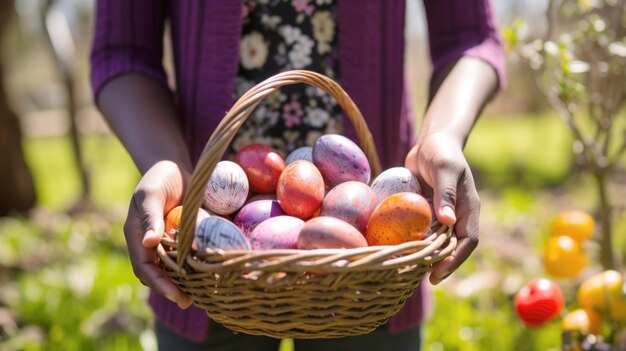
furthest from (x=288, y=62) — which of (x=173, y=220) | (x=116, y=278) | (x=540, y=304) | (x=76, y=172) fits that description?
(x=76, y=172)

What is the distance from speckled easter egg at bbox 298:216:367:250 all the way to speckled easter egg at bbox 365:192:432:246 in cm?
5

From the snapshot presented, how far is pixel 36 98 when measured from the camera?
1198 centimetres

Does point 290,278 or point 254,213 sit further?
point 254,213

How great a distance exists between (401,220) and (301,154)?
1.20 feet

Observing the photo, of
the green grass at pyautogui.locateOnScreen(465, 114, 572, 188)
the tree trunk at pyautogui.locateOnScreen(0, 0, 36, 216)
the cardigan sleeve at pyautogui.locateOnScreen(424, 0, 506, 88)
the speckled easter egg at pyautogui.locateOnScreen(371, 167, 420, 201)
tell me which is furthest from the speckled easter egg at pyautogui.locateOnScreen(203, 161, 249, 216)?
the green grass at pyautogui.locateOnScreen(465, 114, 572, 188)

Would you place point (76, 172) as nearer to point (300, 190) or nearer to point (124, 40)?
point (124, 40)

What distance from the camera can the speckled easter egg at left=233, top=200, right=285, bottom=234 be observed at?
4.39 ft

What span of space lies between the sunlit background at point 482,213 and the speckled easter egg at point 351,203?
601mm

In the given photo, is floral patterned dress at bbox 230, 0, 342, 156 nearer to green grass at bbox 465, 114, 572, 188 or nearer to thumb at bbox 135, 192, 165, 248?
thumb at bbox 135, 192, 165, 248

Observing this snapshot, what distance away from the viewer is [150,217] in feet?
3.93

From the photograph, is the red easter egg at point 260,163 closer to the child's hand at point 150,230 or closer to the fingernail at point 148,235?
the child's hand at point 150,230

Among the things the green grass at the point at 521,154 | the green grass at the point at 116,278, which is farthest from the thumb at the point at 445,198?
the green grass at the point at 521,154

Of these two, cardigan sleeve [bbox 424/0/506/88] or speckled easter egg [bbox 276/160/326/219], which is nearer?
speckled easter egg [bbox 276/160/326/219]

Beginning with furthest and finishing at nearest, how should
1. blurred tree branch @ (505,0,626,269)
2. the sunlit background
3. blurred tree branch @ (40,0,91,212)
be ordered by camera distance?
blurred tree branch @ (40,0,91,212), the sunlit background, blurred tree branch @ (505,0,626,269)
